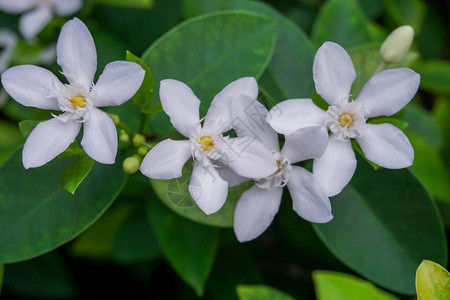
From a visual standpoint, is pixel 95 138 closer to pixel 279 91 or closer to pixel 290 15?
pixel 279 91

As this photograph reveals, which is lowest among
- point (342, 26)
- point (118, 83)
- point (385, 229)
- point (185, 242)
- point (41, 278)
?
point (41, 278)

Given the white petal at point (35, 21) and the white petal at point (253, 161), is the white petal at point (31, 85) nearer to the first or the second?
the white petal at point (253, 161)

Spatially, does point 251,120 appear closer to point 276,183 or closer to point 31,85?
point 276,183

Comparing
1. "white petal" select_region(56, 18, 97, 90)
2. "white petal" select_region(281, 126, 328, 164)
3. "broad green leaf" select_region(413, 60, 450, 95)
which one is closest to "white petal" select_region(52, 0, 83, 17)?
"white petal" select_region(56, 18, 97, 90)

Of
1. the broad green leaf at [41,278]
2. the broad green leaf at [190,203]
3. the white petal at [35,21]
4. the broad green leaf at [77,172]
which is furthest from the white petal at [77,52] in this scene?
the broad green leaf at [41,278]

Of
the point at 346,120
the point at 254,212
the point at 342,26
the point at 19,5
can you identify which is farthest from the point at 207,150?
the point at 19,5

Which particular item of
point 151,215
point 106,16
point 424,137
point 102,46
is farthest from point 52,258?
point 424,137
